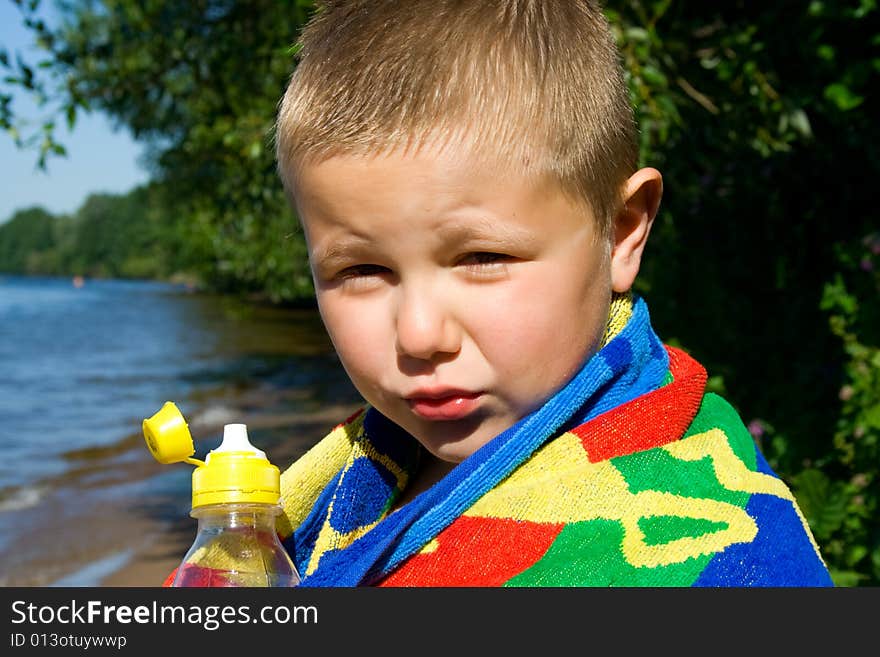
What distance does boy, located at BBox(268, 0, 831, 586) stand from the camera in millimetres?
1297

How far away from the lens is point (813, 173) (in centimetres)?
394

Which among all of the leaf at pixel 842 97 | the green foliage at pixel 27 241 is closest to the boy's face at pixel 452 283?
the leaf at pixel 842 97

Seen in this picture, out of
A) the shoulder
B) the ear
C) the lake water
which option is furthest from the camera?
the lake water

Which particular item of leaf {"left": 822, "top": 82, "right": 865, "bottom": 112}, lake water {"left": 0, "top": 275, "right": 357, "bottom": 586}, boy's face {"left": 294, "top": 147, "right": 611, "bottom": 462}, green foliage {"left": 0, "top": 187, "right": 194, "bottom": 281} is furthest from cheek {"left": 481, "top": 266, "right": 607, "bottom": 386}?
green foliage {"left": 0, "top": 187, "right": 194, "bottom": 281}

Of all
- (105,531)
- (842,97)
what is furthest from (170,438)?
(105,531)

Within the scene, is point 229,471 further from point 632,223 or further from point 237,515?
point 632,223

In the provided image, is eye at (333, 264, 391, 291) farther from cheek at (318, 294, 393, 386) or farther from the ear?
the ear

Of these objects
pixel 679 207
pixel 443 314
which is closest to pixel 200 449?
pixel 679 207

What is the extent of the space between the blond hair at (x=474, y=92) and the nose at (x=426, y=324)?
0.19m

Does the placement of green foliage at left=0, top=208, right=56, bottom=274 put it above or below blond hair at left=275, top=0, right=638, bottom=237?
above

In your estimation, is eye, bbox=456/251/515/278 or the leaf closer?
eye, bbox=456/251/515/278

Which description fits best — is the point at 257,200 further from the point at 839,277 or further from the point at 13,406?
the point at 13,406

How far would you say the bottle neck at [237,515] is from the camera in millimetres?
1339

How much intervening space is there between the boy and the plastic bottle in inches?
4.7
